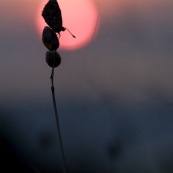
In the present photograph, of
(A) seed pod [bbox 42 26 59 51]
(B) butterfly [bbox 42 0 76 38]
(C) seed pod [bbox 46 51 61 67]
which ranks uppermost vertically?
(B) butterfly [bbox 42 0 76 38]

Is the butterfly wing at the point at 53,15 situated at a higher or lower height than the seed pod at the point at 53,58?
higher

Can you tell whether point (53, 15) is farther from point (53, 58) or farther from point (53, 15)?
point (53, 58)

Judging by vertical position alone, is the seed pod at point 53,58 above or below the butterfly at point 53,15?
below

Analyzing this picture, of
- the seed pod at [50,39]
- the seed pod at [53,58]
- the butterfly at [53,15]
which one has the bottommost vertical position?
the seed pod at [53,58]

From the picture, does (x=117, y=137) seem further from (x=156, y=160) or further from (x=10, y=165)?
(x=10, y=165)

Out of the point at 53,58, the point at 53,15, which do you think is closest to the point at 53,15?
the point at 53,15
